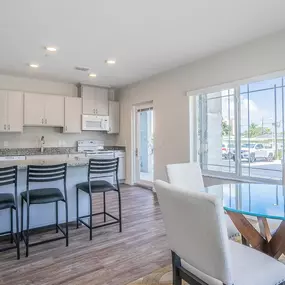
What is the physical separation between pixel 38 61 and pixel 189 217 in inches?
168

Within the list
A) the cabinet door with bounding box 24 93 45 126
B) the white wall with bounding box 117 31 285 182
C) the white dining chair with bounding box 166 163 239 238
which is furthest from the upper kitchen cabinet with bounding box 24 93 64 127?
the white dining chair with bounding box 166 163 239 238

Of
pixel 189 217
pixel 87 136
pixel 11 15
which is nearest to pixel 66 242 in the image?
pixel 189 217

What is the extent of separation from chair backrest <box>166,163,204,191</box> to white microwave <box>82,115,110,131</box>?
13.3ft

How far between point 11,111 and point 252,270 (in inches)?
214

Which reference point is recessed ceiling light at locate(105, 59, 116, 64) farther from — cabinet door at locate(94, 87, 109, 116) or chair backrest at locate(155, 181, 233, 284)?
chair backrest at locate(155, 181, 233, 284)

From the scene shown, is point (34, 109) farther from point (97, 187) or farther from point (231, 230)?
point (231, 230)

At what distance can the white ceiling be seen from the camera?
266cm

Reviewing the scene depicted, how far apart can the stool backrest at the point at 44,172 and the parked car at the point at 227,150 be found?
275cm

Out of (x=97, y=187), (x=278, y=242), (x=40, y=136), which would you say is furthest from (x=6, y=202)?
(x=40, y=136)

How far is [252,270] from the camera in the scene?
1387 mm

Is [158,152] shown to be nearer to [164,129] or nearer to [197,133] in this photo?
[164,129]

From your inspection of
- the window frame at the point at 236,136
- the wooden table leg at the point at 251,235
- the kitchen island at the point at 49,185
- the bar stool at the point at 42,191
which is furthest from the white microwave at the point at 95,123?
the wooden table leg at the point at 251,235

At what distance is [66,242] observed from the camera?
288 centimetres

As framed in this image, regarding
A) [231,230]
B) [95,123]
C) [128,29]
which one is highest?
[128,29]
